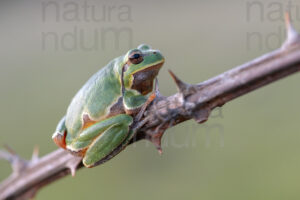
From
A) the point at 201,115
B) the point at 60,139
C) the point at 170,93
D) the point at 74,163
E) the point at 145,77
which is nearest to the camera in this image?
the point at 201,115

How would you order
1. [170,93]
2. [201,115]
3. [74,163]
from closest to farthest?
[201,115]
[74,163]
[170,93]

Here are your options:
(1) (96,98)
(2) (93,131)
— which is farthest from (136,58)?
(2) (93,131)

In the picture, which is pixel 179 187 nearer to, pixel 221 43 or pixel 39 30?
pixel 221 43

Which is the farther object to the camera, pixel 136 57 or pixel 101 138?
pixel 136 57

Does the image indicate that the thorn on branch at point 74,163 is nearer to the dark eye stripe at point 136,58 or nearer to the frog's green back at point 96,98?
the frog's green back at point 96,98

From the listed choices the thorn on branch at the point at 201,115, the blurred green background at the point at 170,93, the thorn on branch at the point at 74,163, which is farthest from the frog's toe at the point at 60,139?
the blurred green background at the point at 170,93

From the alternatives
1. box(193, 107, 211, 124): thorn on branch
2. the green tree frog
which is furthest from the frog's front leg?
box(193, 107, 211, 124): thorn on branch

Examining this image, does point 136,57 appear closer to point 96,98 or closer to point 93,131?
point 96,98

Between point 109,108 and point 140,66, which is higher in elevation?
point 140,66
